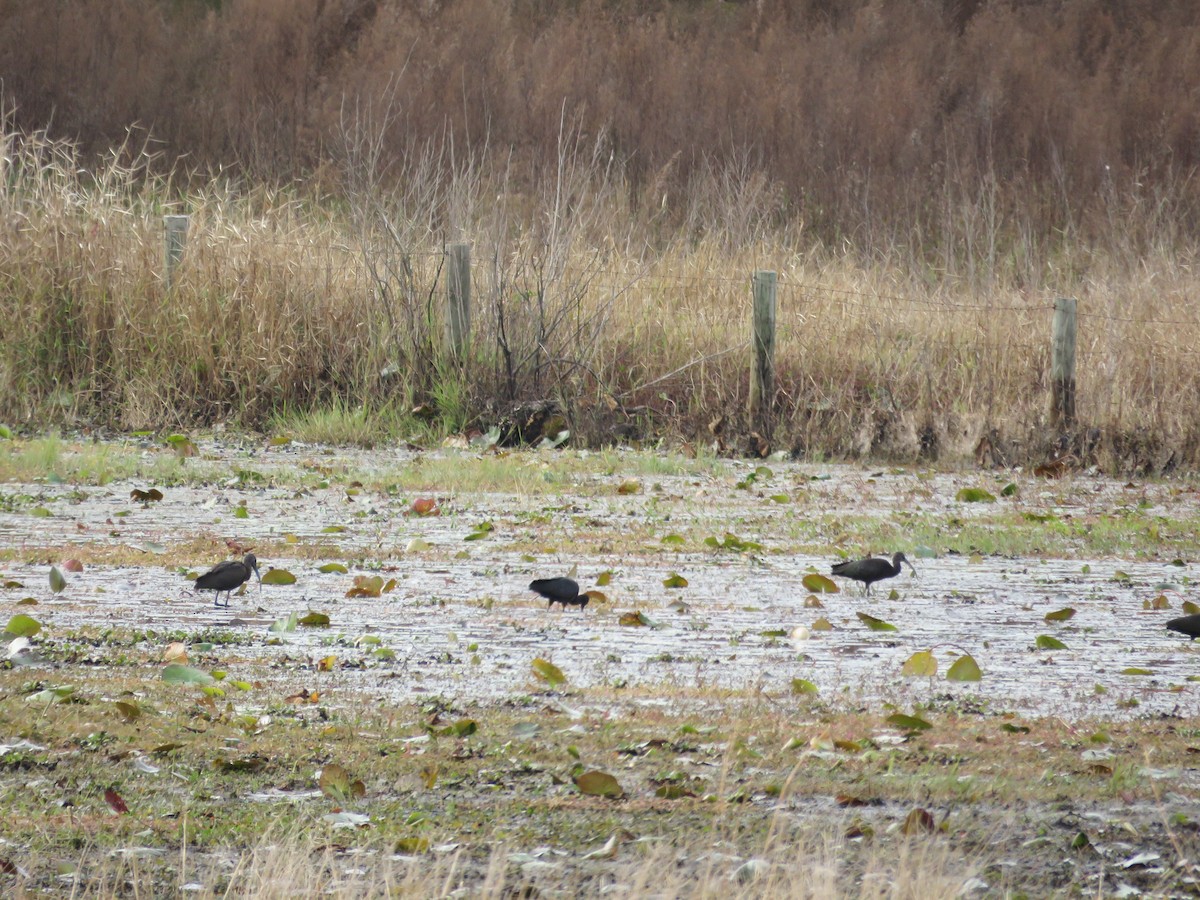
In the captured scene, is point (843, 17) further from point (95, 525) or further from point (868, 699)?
point (868, 699)

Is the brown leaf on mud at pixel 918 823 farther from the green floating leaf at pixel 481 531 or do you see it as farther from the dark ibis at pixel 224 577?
the green floating leaf at pixel 481 531

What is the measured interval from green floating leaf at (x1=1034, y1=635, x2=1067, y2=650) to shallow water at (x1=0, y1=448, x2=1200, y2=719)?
41mm

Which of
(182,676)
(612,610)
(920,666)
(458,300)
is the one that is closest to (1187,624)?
(920,666)

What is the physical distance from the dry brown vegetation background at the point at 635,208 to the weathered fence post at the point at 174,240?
15 centimetres

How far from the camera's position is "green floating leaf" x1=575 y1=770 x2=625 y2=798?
434cm

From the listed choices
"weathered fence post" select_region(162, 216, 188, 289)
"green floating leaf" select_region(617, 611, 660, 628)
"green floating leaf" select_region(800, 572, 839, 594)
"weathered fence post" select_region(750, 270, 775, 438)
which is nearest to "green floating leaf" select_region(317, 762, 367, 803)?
"green floating leaf" select_region(617, 611, 660, 628)

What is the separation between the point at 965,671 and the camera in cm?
562

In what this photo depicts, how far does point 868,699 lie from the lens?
17.6 feet

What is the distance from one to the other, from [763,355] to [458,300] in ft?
8.25

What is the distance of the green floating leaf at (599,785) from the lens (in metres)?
4.34

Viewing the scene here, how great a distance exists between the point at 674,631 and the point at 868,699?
Answer: 1214mm

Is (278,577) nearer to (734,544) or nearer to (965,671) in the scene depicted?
(734,544)

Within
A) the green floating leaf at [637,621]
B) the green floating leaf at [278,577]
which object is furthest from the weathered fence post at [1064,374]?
the green floating leaf at [278,577]

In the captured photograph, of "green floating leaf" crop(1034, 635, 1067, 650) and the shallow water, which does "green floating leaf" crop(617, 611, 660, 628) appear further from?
"green floating leaf" crop(1034, 635, 1067, 650)
